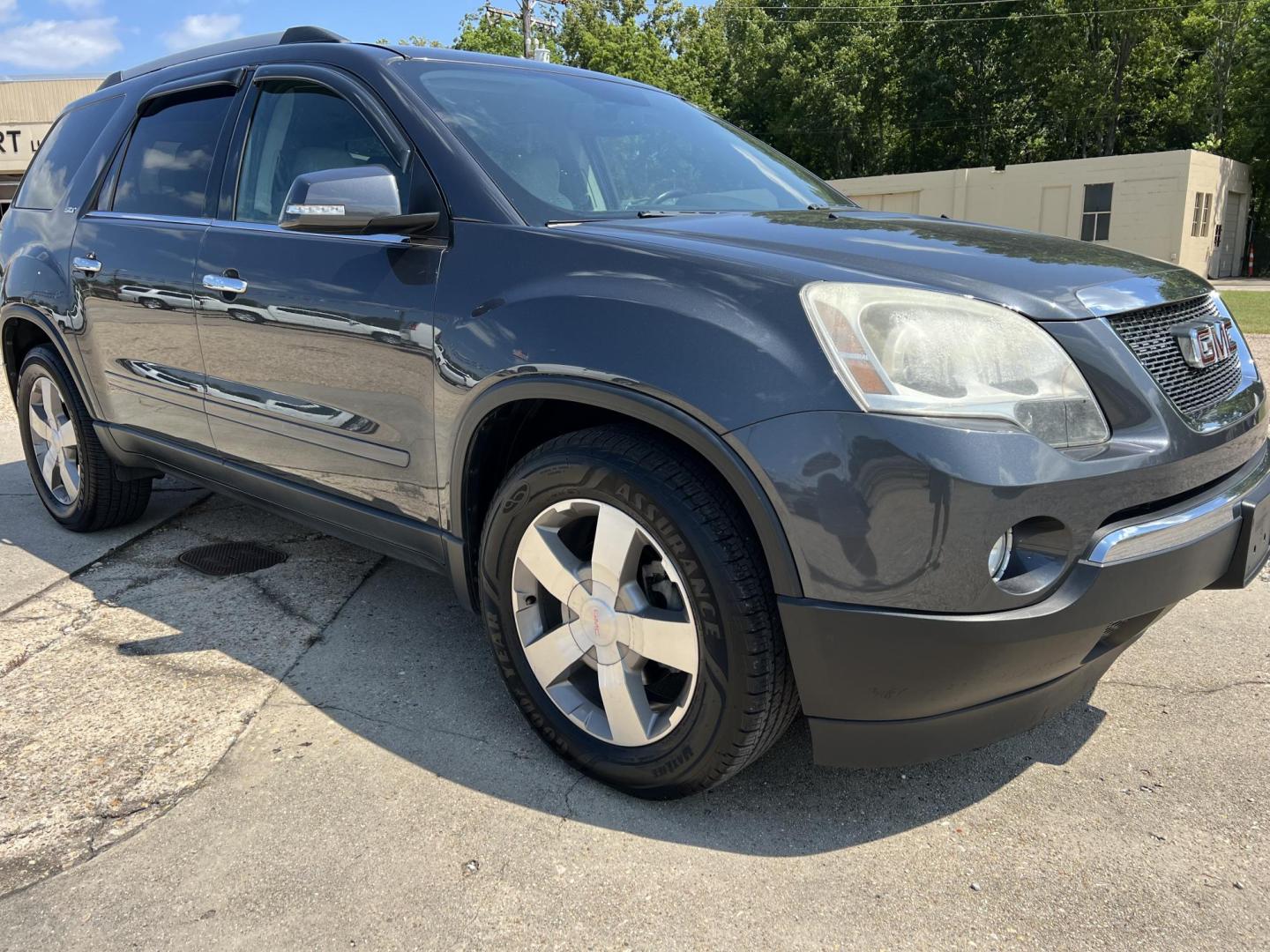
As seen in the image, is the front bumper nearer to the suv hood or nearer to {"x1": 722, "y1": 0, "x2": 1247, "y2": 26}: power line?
the suv hood

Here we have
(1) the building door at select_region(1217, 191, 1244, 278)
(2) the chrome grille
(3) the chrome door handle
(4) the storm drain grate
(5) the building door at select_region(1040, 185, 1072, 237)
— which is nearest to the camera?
(2) the chrome grille

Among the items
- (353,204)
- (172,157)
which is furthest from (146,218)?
(353,204)

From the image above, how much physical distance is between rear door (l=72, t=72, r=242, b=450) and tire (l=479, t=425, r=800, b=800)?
159 centimetres

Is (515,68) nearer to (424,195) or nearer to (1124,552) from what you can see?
(424,195)

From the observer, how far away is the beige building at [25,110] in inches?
1259

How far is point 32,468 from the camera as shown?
4707 mm

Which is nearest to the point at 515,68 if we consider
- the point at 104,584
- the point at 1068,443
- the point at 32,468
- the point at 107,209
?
the point at 107,209

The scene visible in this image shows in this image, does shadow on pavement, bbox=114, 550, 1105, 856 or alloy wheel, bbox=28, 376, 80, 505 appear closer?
shadow on pavement, bbox=114, 550, 1105, 856

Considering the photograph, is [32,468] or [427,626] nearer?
[427,626]

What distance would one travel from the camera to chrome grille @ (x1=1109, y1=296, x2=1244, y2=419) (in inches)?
81.7

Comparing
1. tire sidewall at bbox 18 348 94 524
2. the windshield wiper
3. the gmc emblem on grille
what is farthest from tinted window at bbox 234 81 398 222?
the gmc emblem on grille

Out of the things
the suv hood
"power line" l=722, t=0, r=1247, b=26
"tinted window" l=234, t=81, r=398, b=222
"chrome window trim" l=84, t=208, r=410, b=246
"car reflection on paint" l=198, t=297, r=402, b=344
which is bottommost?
"car reflection on paint" l=198, t=297, r=402, b=344

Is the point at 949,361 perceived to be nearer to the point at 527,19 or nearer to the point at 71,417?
the point at 71,417

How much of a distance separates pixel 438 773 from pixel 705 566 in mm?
980
